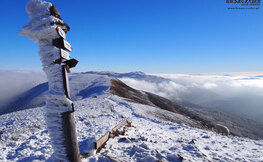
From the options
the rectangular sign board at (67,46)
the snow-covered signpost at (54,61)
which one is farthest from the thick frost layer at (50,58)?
the rectangular sign board at (67,46)

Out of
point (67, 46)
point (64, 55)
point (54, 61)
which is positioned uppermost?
point (67, 46)

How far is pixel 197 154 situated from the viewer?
22.7 ft

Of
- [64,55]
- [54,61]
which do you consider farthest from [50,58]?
[64,55]

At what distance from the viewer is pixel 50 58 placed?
3.89 meters

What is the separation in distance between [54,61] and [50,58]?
128 millimetres

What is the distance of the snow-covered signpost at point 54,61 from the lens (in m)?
3.78

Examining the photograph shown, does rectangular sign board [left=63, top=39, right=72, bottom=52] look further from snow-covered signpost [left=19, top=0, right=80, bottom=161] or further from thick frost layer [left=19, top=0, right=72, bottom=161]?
thick frost layer [left=19, top=0, right=72, bottom=161]

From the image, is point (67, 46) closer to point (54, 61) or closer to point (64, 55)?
point (64, 55)

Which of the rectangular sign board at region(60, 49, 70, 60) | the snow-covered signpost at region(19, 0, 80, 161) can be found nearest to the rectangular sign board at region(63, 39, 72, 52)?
the snow-covered signpost at region(19, 0, 80, 161)

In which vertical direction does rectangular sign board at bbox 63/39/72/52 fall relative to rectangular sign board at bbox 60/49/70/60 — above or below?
above

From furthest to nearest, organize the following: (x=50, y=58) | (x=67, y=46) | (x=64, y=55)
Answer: (x=67, y=46), (x=64, y=55), (x=50, y=58)

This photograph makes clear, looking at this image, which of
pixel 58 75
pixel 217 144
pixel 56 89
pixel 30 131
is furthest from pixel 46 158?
pixel 217 144

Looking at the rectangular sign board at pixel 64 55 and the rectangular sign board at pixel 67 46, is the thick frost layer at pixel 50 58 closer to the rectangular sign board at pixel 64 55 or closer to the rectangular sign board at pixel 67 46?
the rectangular sign board at pixel 64 55

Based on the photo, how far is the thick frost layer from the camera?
377 cm
